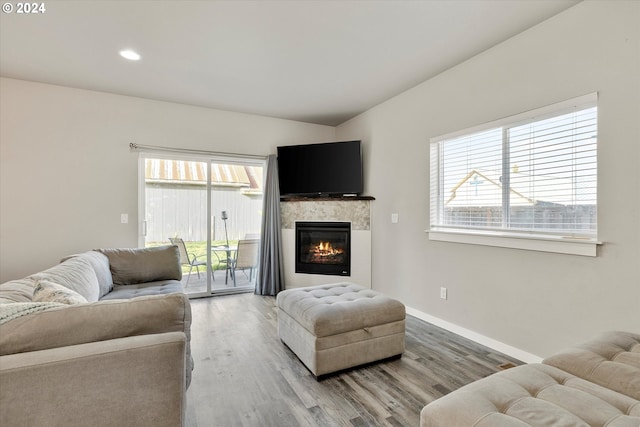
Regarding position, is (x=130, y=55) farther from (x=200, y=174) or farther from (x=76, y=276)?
(x=76, y=276)

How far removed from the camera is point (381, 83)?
139 inches

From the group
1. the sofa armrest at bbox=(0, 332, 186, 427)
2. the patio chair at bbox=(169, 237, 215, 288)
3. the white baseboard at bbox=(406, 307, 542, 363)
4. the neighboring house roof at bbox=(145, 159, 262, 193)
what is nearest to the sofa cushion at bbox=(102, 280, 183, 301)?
the patio chair at bbox=(169, 237, 215, 288)

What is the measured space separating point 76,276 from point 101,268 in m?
0.67

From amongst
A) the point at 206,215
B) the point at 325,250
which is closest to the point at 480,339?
the point at 325,250

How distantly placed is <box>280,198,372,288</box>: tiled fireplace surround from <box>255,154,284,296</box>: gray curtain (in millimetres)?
134

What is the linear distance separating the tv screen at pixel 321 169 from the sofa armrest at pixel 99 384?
363 centimetres

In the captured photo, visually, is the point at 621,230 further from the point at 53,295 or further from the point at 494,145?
the point at 53,295

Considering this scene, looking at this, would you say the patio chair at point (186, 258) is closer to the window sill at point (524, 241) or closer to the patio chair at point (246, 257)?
the patio chair at point (246, 257)

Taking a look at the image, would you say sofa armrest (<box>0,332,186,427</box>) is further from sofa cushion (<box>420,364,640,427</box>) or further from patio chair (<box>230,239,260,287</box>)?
patio chair (<box>230,239,260,287</box>)

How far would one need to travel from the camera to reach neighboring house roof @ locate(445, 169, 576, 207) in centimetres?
233

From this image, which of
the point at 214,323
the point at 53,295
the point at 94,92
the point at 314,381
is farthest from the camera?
the point at 94,92

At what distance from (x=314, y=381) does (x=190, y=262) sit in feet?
9.66

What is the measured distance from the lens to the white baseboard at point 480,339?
246cm

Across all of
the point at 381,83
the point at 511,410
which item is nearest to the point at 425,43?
the point at 381,83
